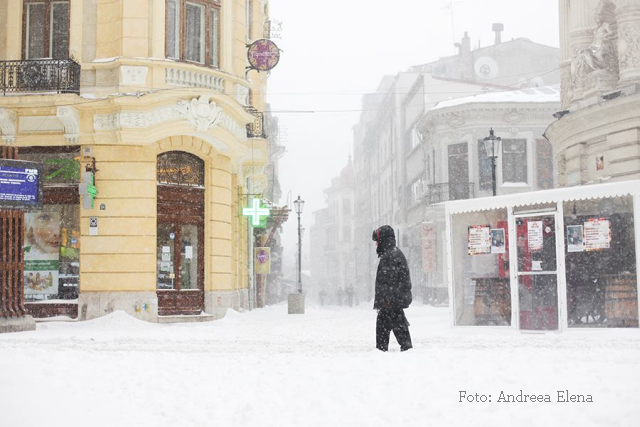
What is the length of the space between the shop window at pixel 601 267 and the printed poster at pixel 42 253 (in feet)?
41.8

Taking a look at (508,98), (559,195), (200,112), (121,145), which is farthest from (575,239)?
(508,98)

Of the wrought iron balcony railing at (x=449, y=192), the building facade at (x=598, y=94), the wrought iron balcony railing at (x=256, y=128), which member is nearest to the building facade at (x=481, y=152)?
the wrought iron balcony railing at (x=449, y=192)

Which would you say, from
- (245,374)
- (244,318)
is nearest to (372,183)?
(244,318)

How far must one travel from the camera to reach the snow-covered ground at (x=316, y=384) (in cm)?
680

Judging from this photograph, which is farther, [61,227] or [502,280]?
[61,227]

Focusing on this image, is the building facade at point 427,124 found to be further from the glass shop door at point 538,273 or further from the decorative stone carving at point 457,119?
the glass shop door at point 538,273

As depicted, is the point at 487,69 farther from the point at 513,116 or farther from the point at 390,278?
the point at 390,278

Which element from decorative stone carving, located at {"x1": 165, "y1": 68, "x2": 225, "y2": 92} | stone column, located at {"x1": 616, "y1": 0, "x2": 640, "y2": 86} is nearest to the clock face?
stone column, located at {"x1": 616, "y1": 0, "x2": 640, "y2": 86}

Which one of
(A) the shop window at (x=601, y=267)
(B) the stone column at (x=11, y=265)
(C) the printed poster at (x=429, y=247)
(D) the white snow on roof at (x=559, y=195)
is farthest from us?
(C) the printed poster at (x=429, y=247)

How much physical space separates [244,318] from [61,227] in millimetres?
5512

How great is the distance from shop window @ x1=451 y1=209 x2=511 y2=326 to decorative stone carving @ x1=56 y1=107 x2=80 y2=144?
10.0m

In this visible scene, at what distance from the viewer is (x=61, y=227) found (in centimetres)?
2084

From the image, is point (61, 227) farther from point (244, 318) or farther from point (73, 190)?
point (244, 318)

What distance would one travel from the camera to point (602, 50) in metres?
23.4
